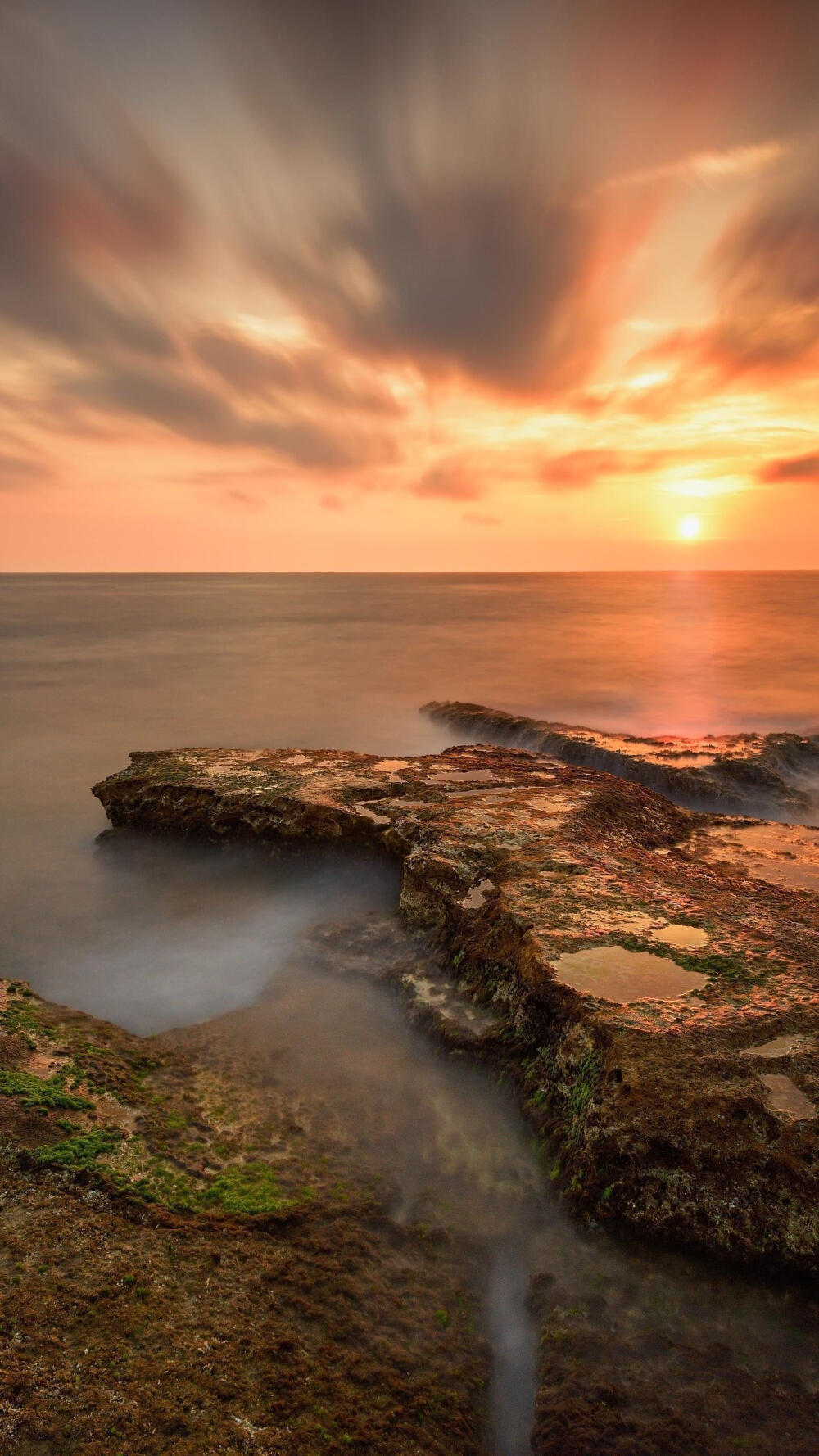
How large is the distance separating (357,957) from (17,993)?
2716mm

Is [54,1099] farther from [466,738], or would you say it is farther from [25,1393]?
[466,738]

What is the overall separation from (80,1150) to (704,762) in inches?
436

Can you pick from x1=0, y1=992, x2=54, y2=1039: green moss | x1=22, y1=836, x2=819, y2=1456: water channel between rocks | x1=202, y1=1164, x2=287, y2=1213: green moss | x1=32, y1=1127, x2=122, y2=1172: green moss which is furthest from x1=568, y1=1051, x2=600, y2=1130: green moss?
x1=0, y1=992, x2=54, y2=1039: green moss

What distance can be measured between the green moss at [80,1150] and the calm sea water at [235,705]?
2.05 metres

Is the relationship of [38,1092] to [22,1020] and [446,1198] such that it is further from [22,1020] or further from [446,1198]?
[446,1198]

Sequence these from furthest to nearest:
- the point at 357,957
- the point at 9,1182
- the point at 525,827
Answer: the point at 525,827 < the point at 357,957 < the point at 9,1182

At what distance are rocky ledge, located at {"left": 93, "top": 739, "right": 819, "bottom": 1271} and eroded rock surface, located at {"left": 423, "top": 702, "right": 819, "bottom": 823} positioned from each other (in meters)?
2.68

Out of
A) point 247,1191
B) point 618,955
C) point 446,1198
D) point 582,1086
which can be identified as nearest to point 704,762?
point 618,955

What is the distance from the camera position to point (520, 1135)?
4.52 metres

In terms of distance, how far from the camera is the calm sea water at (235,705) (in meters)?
7.23

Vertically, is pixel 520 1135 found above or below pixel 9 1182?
below

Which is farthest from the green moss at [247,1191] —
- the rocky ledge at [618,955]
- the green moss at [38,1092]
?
the rocky ledge at [618,955]

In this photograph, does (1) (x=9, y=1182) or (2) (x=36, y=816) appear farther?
(2) (x=36, y=816)

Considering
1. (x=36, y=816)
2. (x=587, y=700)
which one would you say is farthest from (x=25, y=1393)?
(x=587, y=700)
